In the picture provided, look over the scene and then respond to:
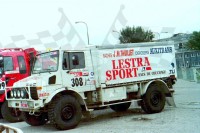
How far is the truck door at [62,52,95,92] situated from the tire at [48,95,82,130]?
0.49 m

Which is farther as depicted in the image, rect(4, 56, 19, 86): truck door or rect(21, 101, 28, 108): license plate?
rect(4, 56, 19, 86): truck door

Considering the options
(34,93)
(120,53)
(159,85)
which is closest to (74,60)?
(34,93)

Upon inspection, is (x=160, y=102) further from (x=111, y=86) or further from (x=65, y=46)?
(x=65, y=46)

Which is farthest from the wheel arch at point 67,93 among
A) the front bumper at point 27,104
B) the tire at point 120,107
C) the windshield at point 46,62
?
the tire at point 120,107

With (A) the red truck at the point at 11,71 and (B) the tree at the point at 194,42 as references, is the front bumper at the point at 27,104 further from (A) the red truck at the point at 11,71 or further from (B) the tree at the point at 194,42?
(B) the tree at the point at 194,42

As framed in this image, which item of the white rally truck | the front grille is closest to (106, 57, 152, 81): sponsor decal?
the white rally truck

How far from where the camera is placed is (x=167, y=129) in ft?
28.8

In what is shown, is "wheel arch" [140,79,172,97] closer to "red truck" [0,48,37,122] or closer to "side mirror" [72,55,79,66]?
"side mirror" [72,55,79,66]

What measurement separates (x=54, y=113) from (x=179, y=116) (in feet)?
13.4

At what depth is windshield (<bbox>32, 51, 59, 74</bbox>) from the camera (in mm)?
10516

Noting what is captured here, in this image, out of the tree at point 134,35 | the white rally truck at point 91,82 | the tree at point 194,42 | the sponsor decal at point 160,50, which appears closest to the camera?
the white rally truck at point 91,82

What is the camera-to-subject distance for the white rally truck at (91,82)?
1002 centimetres

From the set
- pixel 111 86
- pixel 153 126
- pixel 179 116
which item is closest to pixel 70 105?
pixel 111 86

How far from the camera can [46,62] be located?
1089 cm
